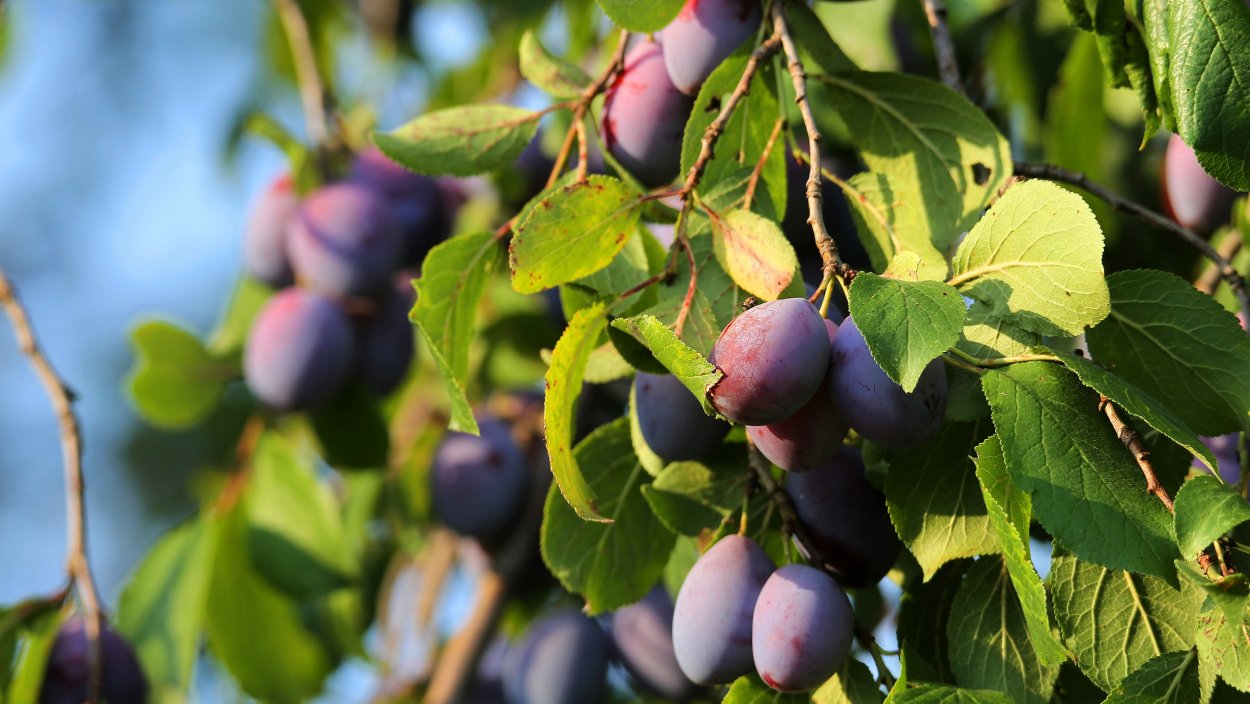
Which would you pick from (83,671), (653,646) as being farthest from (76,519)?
(653,646)

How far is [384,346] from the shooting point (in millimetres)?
1256

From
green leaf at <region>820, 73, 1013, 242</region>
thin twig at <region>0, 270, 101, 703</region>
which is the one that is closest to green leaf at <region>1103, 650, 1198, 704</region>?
green leaf at <region>820, 73, 1013, 242</region>

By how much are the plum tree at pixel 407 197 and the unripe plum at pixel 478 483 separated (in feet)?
0.67

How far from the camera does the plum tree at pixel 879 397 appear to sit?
526 mm

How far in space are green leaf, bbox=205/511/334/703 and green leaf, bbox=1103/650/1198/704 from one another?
0.93 meters

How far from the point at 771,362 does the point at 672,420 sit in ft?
0.44

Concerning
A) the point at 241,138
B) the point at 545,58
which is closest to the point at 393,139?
the point at 545,58

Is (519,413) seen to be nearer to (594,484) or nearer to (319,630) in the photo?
(319,630)

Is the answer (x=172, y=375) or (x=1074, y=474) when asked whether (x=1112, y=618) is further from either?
(x=172, y=375)

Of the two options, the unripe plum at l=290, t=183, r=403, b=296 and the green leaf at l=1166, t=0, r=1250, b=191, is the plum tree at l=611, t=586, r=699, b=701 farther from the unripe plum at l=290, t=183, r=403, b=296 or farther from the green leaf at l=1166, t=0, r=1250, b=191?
the green leaf at l=1166, t=0, r=1250, b=191

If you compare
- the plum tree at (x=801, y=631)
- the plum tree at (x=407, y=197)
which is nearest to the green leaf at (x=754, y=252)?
the plum tree at (x=801, y=631)

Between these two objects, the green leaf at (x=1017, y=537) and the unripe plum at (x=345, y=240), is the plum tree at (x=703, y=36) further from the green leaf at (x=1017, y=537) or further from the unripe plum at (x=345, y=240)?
the unripe plum at (x=345, y=240)

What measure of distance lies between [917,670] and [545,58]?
1.38ft

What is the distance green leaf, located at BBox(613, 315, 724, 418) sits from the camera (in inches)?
19.6
